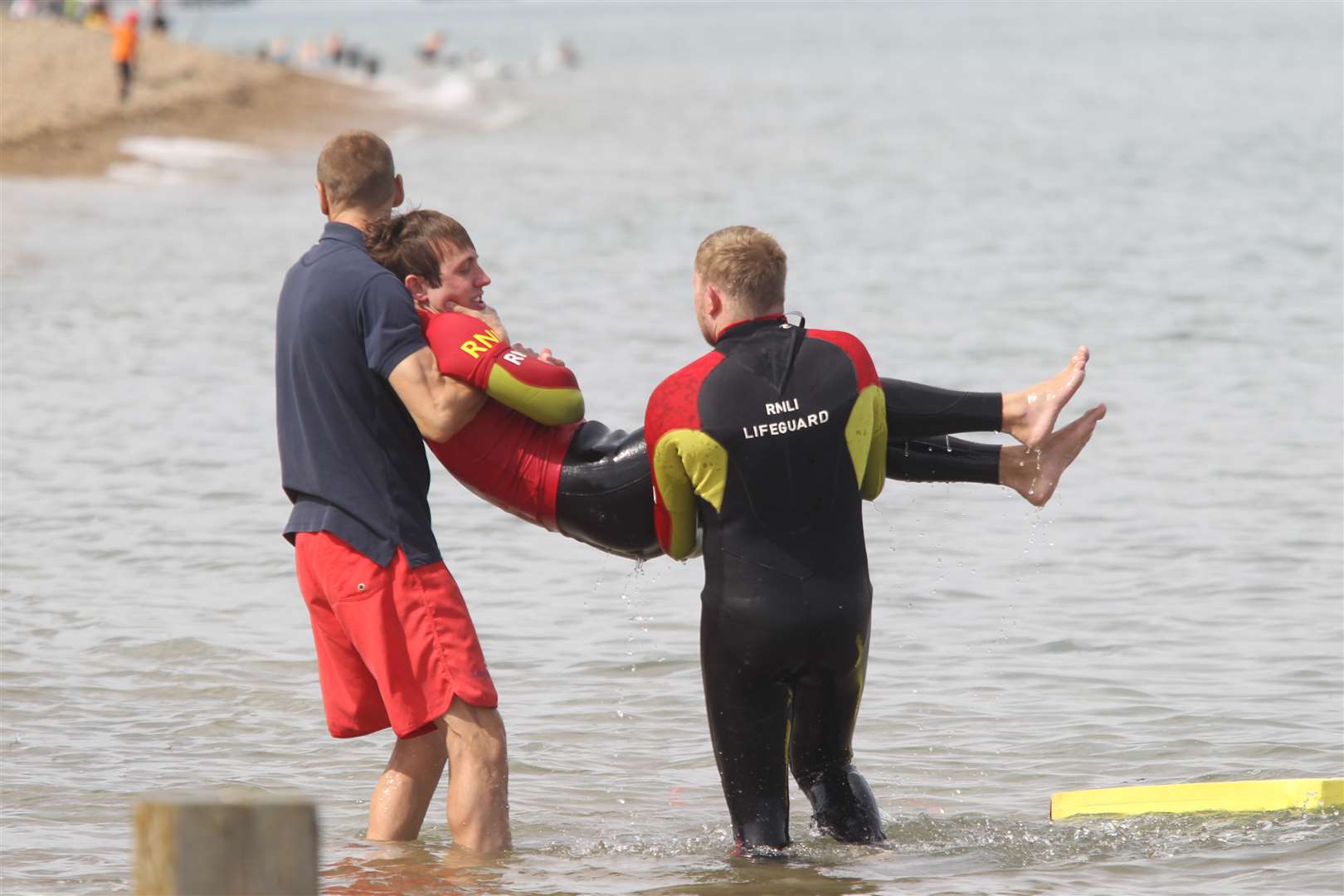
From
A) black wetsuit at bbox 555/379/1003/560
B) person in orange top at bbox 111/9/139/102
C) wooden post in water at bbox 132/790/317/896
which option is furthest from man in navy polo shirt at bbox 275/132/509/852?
person in orange top at bbox 111/9/139/102

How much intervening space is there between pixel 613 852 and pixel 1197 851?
6.40 ft

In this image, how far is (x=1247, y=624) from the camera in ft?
30.2

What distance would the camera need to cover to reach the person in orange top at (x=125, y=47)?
122 feet

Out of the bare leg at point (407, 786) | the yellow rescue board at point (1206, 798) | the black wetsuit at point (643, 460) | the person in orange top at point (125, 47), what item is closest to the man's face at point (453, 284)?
the black wetsuit at point (643, 460)

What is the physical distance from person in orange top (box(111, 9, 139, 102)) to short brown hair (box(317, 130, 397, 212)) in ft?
111

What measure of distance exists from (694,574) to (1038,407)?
4.94 meters

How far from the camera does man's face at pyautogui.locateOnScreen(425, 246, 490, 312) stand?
5.46m

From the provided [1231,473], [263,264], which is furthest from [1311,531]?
[263,264]

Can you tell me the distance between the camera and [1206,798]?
6.61m

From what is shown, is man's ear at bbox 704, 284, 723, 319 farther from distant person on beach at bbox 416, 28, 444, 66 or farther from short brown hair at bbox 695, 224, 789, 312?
distant person on beach at bbox 416, 28, 444, 66

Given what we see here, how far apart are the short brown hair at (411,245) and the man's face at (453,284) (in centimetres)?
1

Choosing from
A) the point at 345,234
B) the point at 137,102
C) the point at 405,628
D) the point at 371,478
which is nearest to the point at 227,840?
the point at 405,628

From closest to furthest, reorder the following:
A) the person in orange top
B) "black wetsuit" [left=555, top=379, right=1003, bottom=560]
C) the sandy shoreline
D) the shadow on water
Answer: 1. "black wetsuit" [left=555, top=379, right=1003, bottom=560]
2. the shadow on water
3. the sandy shoreline
4. the person in orange top

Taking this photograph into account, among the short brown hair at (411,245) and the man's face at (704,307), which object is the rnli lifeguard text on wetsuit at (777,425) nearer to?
the man's face at (704,307)
